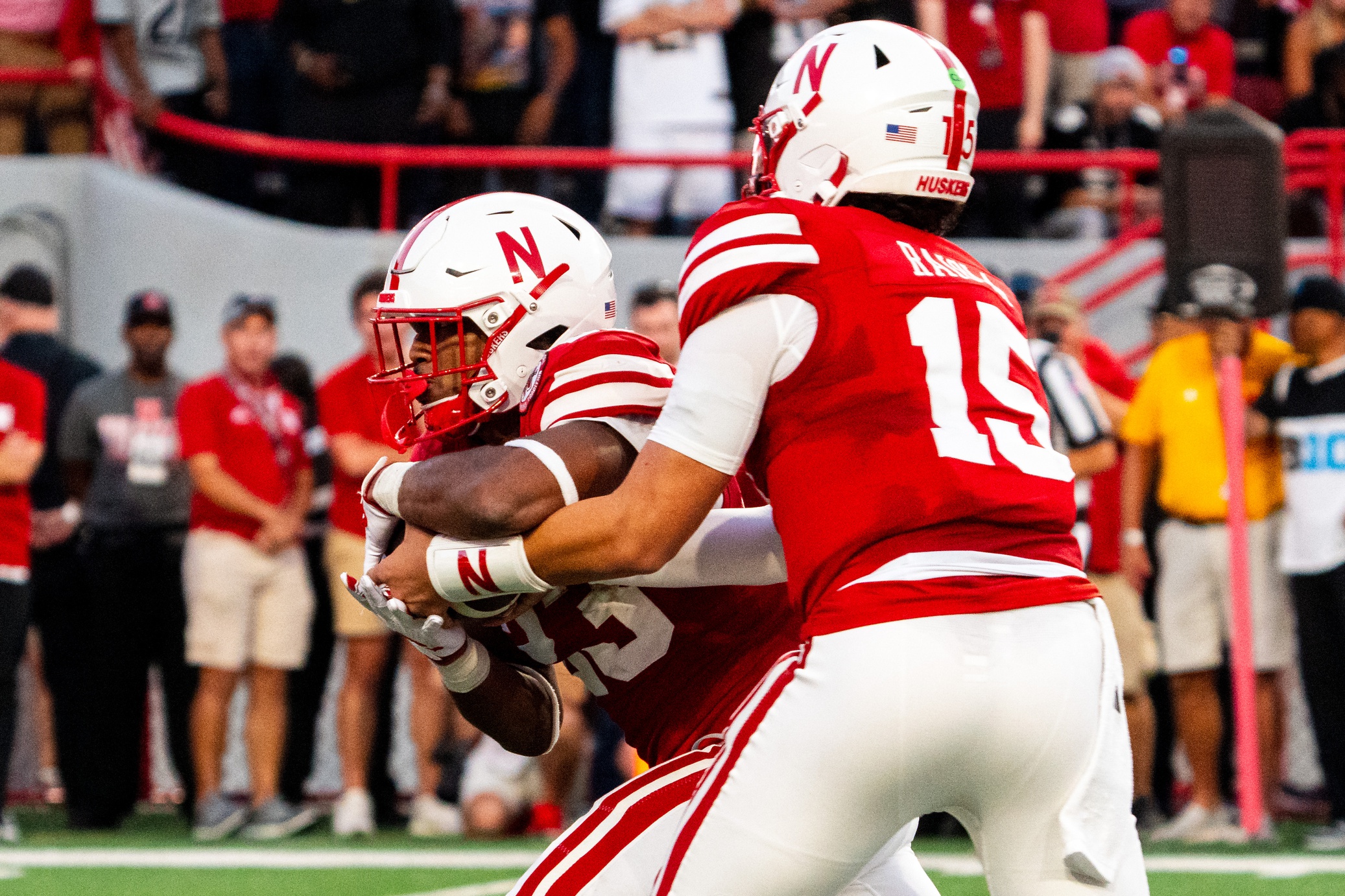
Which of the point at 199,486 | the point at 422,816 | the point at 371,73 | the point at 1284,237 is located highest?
the point at 371,73

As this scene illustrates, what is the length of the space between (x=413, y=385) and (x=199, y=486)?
4.15 meters

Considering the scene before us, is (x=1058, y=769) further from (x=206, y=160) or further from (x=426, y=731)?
(x=206, y=160)

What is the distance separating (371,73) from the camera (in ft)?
28.9

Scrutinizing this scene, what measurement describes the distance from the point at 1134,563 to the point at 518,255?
4.61m

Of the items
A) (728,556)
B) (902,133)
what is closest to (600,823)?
(728,556)

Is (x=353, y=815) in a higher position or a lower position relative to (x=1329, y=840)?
lower

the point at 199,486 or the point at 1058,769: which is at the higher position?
the point at 1058,769

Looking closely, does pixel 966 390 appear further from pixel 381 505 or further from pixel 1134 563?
pixel 1134 563

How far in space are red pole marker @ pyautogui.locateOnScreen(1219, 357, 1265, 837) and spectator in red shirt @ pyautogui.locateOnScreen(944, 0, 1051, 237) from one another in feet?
8.05

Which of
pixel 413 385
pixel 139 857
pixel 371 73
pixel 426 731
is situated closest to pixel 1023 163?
pixel 371 73

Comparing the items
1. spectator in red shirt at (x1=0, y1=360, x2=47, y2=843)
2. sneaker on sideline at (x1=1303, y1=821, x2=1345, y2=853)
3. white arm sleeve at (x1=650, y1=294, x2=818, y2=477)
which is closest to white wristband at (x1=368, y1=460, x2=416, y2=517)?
white arm sleeve at (x1=650, y1=294, x2=818, y2=477)

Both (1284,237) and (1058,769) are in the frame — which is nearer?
(1058,769)

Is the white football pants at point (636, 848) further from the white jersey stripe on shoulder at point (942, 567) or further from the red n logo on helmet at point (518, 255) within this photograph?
the red n logo on helmet at point (518, 255)

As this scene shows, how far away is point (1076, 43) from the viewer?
29.7ft
